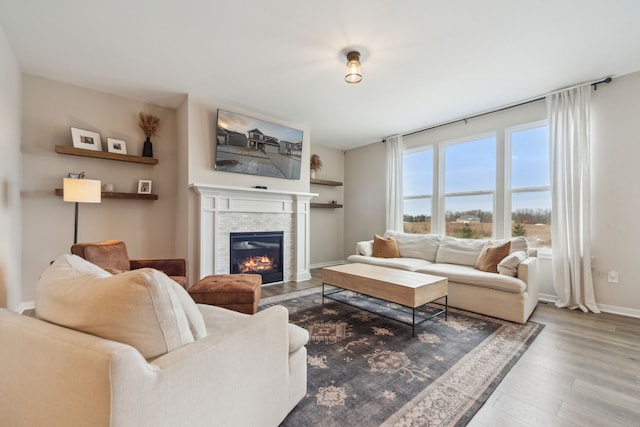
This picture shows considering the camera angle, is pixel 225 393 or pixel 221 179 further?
pixel 221 179

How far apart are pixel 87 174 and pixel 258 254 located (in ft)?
7.72

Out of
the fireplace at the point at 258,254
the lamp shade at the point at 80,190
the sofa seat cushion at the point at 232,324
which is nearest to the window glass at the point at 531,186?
the fireplace at the point at 258,254

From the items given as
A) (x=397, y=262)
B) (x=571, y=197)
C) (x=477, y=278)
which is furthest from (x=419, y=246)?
(x=571, y=197)

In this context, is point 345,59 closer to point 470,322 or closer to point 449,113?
point 449,113

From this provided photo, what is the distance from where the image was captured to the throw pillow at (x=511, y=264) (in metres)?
2.93

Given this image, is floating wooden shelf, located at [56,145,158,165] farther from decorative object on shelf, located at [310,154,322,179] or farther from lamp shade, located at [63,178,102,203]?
decorative object on shelf, located at [310,154,322,179]

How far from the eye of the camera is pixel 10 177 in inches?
100

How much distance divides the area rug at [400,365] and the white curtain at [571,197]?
1033 mm

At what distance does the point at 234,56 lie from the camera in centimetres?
271

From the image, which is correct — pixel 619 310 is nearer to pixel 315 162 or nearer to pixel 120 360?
pixel 120 360

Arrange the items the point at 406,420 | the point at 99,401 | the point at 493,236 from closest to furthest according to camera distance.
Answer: the point at 99,401 → the point at 406,420 → the point at 493,236

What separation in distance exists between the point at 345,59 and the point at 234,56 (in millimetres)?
1093

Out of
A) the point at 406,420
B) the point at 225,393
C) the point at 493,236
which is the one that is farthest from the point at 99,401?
the point at 493,236

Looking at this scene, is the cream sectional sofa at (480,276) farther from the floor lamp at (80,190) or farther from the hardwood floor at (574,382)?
the floor lamp at (80,190)
